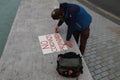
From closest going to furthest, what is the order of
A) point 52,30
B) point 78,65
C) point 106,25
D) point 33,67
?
1. point 78,65
2. point 33,67
3. point 52,30
4. point 106,25

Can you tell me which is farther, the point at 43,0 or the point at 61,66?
the point at 43,0

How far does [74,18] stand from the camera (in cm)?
400

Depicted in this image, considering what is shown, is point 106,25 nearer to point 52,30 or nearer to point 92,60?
point 92,60

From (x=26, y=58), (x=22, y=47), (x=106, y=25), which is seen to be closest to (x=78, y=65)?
(x=26, y=58)

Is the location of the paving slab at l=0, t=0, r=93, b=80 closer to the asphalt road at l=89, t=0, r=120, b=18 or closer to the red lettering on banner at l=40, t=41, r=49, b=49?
the red lettering on banner at l=40, t=41, r=49, b=49

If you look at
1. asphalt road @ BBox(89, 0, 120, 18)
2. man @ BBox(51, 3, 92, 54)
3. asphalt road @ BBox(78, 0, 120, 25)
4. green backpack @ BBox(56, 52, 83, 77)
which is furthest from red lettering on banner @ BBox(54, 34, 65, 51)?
asphalt road @ BBox(89, 0, 120, 18)

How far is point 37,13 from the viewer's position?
20.2 feet

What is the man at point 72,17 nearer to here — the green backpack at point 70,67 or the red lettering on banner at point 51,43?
the red lettering on banner at point 51,43

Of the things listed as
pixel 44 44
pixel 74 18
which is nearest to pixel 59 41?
pixel 44 44

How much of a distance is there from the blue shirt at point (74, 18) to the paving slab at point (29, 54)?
1.33ft

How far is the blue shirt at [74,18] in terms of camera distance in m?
3.95

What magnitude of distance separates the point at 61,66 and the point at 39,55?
819mm

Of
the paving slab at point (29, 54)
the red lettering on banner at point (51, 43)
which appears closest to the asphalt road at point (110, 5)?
the paving slab at point (29, 54)

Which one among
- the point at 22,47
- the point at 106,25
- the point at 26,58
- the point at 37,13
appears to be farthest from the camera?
the point at 106,25
